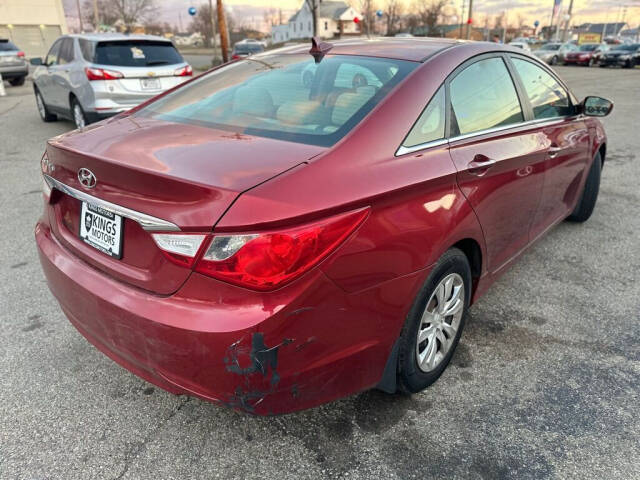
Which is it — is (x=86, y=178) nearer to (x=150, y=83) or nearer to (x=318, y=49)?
(x=318, y=49)

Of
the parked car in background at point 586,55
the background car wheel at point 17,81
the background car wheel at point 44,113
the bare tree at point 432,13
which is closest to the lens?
the background car wheel at point 44,113

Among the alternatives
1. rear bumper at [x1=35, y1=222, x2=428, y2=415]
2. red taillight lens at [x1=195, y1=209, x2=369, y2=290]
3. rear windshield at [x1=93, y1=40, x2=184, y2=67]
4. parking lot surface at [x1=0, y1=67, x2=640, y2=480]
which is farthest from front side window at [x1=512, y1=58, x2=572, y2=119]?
rear windshield at [x1=93, y1=40, x2=184, y2=67]

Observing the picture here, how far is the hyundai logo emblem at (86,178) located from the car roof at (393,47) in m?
1.42

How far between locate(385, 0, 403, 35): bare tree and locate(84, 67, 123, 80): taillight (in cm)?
7070

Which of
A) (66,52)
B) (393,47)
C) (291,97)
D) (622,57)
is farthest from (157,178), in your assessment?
(622,57)

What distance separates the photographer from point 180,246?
1.66m

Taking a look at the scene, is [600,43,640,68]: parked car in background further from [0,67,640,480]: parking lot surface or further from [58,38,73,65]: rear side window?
[0,67,640,480]: parking lot surface

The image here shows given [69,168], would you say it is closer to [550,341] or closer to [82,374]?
[82,374]

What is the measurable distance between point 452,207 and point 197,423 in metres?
1.49

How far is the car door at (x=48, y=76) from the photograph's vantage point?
9.06 m

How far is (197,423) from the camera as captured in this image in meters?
Result: 2.25

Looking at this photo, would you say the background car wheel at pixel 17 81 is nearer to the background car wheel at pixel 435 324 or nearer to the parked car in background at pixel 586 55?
the background car wheel at pixel 435 324

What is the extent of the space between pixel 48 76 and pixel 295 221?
9.40 meters

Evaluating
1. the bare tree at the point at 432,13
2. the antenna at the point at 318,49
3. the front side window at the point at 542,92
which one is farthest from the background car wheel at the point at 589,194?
the bare tree at the point at 432,13
